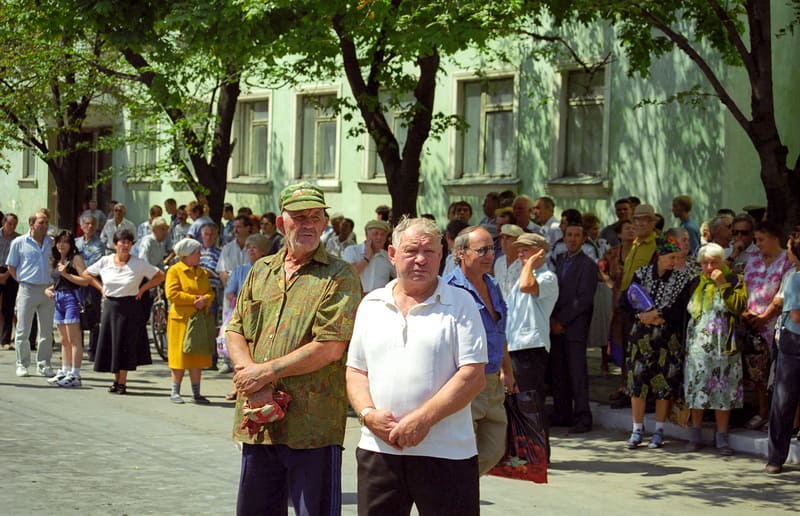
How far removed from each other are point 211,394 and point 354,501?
6.10m

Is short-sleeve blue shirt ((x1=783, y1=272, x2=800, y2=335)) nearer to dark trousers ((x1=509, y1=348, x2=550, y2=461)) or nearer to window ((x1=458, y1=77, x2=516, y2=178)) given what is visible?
dark trousers ((x1=509, y1=348, x2=550, y2=461))

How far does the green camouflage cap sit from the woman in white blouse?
8.74m

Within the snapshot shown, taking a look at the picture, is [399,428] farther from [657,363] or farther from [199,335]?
[199,335]

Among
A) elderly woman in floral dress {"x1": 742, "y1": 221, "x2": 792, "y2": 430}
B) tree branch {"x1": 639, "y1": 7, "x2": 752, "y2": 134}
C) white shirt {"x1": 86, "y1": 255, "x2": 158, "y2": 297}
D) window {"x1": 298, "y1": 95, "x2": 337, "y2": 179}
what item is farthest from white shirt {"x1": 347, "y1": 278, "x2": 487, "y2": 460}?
window {"x1": 298, "y1": 95, "x2": 337, "y2": 179}

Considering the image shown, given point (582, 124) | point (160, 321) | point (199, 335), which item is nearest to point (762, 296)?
point (199, 335)

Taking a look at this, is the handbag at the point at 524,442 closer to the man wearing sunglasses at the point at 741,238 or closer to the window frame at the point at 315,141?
the man wearing sunglasses at the point at 741,238

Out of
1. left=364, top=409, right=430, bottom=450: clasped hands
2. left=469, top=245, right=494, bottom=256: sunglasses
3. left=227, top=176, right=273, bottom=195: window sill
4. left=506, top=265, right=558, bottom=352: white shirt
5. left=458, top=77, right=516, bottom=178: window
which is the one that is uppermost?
left=458, top=77, right=516, bottom=178: window

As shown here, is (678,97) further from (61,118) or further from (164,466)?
(61,118)

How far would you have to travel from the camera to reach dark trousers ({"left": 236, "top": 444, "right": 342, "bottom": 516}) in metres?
5.69

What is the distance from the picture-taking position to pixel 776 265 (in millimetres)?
11508

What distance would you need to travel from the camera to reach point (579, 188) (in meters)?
21.2

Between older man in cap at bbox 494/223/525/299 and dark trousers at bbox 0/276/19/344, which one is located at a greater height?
older man in cap at bbox 494/223/525/299

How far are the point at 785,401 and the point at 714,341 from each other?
1.02 m

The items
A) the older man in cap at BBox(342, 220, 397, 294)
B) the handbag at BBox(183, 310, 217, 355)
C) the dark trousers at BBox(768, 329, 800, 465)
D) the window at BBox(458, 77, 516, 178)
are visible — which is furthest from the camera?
the window at BBox(458, 77, 516, 178)
